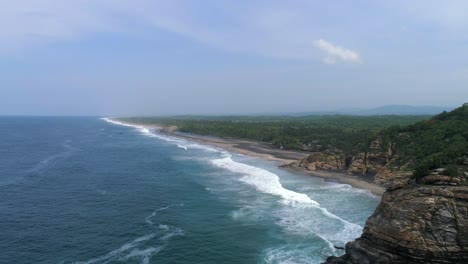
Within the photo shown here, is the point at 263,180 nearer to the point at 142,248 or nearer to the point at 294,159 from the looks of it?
the point at 294,159

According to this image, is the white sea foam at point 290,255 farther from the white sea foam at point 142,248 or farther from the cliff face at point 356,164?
the cliff face at point 356,164

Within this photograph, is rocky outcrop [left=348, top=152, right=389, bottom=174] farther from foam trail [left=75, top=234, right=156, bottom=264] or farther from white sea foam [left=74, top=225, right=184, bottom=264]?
foam trail [left=75, top=234, right=156, bottom=264]

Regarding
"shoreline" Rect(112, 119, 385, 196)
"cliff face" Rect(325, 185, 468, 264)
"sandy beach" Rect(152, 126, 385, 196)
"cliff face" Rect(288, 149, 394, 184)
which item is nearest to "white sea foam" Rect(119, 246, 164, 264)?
"cliff face" Rect(325, 185, 468, 264)

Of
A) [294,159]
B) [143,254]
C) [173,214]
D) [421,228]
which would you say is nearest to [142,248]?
[143,254]

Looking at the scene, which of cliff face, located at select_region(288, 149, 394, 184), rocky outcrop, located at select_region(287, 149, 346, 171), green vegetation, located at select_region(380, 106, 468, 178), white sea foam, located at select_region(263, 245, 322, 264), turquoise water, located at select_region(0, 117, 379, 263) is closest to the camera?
white sea foam, located at select_region(263, 245, 322, 264)

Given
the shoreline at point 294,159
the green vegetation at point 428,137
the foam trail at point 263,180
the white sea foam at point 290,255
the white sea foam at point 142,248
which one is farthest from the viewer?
the shoreline at point 294,159

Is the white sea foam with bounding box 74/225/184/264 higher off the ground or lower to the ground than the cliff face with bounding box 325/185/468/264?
lower

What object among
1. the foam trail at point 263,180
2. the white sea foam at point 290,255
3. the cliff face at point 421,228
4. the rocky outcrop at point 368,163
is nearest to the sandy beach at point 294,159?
the rocky outcrop at point 368,163
